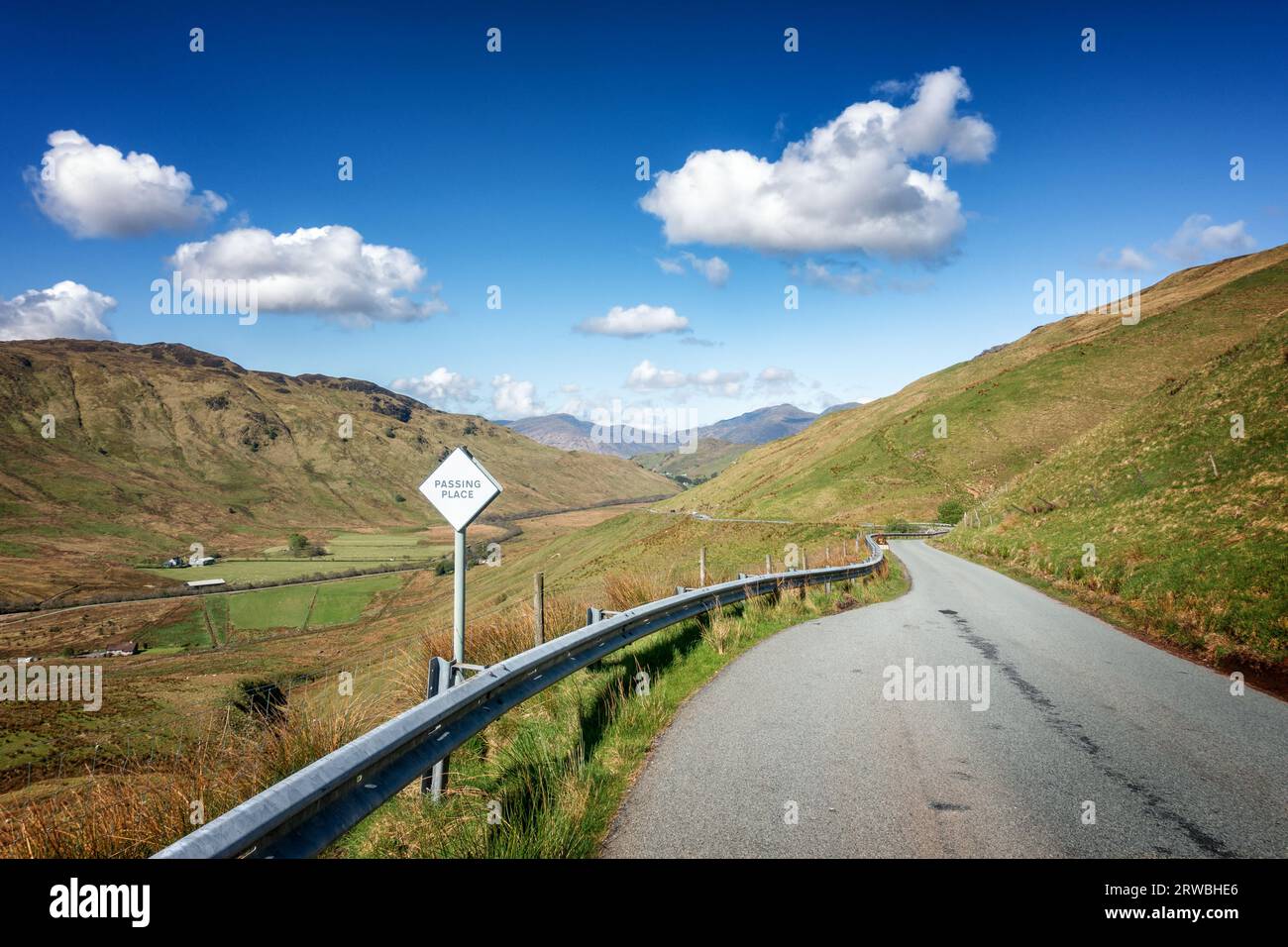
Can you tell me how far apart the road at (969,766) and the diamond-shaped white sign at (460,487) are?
299 cm

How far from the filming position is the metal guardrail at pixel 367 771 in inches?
101

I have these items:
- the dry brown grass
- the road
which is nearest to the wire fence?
the dry brown grass

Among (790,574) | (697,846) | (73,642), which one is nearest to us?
(697,846)

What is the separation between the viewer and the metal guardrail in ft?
8.39

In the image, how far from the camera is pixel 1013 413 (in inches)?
2810

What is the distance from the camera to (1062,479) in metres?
33.0

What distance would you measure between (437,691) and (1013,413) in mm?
80007

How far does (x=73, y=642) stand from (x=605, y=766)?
376 ft

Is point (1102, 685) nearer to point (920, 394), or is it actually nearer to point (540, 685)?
point (540, 685)
